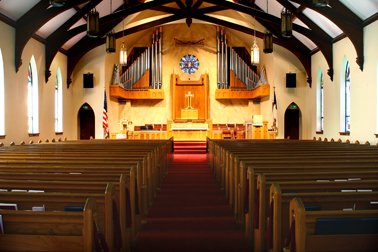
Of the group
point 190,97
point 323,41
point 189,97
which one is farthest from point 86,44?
point 323,41

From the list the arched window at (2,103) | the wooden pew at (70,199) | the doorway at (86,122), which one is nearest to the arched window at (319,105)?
the doorway at (86,122)

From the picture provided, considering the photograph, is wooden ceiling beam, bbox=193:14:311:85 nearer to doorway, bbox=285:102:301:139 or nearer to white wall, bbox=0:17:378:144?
white wall, bbox=0:17:378:144

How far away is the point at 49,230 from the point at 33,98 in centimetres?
1273

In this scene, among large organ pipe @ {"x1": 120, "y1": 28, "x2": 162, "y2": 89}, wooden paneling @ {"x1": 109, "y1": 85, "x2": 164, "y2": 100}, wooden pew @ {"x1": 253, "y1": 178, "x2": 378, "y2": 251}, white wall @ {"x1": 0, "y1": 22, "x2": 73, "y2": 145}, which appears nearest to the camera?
wooden pew @ {"x1": 253, "y1": 178, "x2": 378, "y2": 251}

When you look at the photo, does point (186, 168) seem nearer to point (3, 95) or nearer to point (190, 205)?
point (190, 205)

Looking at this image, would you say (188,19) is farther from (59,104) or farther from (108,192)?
(108,192)

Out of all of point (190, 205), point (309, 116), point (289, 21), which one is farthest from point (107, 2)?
point (190, 205)

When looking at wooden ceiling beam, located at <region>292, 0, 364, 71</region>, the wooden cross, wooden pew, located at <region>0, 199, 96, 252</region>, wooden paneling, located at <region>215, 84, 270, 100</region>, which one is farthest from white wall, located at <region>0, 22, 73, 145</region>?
wooden pew, located at <region>0, 199, 96, 252</region>

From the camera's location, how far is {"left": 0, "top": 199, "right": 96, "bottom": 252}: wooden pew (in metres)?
2.16

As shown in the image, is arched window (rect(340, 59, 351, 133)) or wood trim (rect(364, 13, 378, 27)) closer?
wood trim (rect(364, 13, 378, 27))

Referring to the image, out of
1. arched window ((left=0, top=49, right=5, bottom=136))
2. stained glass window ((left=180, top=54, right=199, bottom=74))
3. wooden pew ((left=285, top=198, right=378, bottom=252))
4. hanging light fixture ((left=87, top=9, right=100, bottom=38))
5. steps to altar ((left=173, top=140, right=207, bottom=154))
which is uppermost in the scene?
stained glass window ((left=180, top=54, right=199, bottom=74))

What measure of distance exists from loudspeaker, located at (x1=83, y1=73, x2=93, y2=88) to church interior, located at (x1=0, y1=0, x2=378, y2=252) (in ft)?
0.17

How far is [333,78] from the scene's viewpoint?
1470cm

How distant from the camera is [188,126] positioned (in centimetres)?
1725
